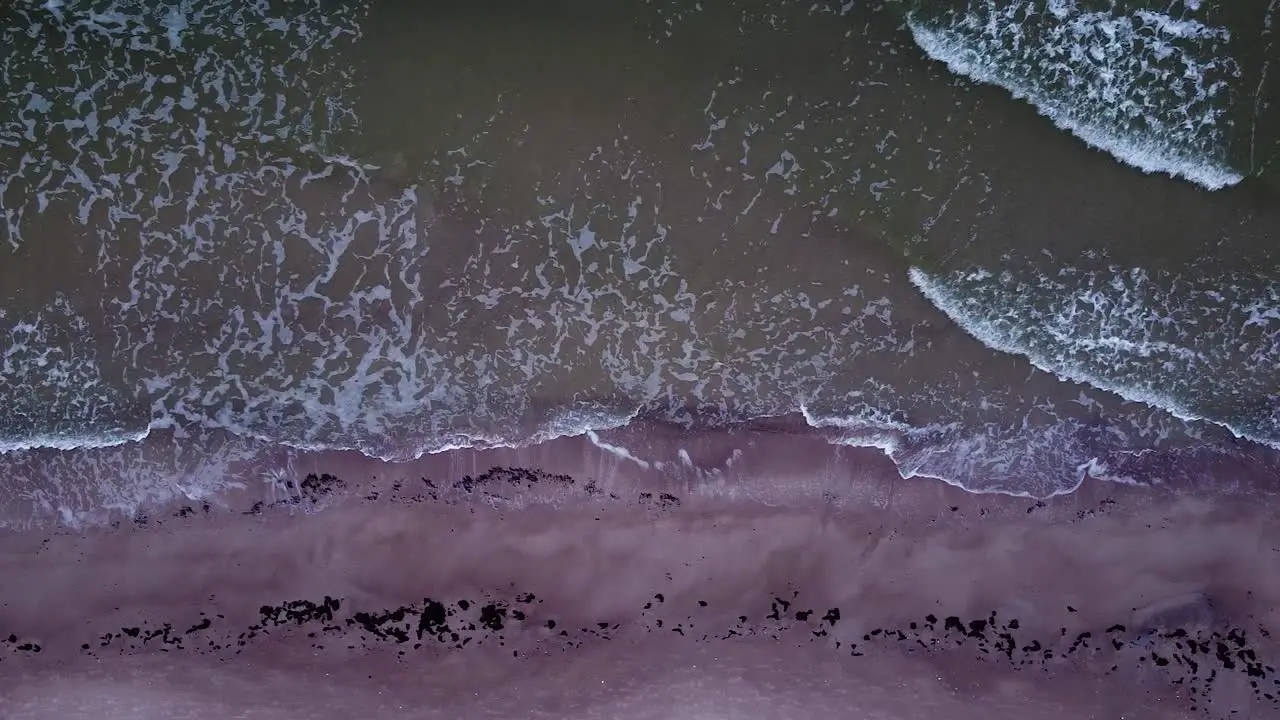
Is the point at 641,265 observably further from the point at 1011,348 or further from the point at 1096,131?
the point at 1096,131

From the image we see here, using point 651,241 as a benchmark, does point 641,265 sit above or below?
below

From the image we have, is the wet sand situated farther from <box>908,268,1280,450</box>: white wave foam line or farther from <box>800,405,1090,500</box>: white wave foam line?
<box>908,268,1280,450</box>: white wave foam line

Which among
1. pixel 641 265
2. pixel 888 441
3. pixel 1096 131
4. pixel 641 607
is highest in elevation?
pixel 1096 131

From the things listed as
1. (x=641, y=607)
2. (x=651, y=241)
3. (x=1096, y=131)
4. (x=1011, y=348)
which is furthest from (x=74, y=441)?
(x=1096, y=131)

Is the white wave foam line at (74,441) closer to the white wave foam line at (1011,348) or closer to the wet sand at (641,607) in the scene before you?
the wet sand at (641,607)

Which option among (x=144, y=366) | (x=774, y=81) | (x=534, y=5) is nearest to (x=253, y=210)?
(x=144, y=366)

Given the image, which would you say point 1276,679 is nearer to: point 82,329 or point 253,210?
point 253,210

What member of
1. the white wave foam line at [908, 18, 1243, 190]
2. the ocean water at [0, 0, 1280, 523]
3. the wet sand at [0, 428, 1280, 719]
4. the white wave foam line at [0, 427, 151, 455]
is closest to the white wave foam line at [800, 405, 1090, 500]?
the ocean water at [0, 0, 1280, 523]
